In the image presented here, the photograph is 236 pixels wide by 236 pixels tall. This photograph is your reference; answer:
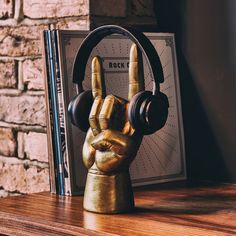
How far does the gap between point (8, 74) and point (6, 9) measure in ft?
0.54

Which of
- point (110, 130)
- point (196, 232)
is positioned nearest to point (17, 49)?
point (110, 130)

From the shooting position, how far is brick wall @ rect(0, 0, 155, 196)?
1603 millimetres

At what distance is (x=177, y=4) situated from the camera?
66.1 inches

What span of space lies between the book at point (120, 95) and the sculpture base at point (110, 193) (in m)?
0.20

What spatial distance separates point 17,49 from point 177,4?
41cm

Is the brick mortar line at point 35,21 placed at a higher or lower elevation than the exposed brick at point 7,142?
higher

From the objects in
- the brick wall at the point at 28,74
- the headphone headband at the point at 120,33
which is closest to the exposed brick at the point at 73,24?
the brick wall at the point at 28,74

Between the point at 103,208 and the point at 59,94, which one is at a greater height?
the point at 59,94

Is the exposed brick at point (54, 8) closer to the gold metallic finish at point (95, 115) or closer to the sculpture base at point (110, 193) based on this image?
the gold metallic finish at point (95, 115)

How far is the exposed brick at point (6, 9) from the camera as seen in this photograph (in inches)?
68.5

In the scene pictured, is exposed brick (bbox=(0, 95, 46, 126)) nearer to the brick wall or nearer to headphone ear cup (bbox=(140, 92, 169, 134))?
the brick wall

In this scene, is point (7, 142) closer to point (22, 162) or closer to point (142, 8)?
point (22, 162)

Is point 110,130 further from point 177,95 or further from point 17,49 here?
point 17,49

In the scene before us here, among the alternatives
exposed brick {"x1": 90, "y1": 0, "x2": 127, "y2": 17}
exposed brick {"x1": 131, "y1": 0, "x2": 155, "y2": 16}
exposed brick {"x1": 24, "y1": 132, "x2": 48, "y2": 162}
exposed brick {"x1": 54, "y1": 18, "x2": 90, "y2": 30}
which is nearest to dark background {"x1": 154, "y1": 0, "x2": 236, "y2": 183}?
exposed brick {"x1": 131, "y1": 0, "x2": 155, "y2": 16}
